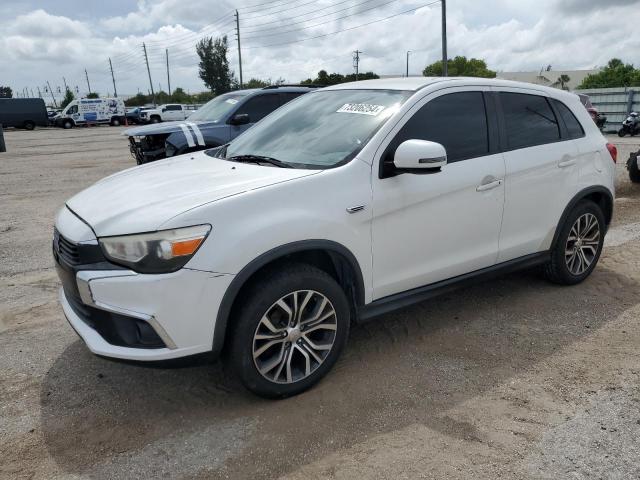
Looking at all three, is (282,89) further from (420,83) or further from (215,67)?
(215,67)

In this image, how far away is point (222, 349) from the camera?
9.41 feet

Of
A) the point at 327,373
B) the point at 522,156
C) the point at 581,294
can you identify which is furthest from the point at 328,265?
the point at 581,294

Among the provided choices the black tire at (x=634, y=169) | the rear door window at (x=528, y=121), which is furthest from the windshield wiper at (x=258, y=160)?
the black tire at (x=634, y=169)

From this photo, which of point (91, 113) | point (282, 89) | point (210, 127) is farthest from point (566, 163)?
point (91, 113)

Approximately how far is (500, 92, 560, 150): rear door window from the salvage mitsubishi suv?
15mm

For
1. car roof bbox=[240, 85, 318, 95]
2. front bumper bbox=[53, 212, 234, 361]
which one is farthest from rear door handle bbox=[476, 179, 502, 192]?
car roof bbox=[240, 85, 318, 95]

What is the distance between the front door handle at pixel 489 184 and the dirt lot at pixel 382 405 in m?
1.06

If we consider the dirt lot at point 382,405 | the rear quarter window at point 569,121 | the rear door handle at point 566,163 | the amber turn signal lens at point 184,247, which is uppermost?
the rear quarter window at point 569,121

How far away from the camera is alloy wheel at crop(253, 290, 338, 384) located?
2895 mm

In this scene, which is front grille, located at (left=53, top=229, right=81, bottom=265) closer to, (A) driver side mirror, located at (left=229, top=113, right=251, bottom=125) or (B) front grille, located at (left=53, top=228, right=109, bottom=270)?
(B) front grille, located at (left=53, top=228, right=109, bottom=270)

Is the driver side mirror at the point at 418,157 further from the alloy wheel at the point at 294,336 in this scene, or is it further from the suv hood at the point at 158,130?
the suv hood at the point at 158,130

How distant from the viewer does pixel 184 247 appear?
2582 millimetres

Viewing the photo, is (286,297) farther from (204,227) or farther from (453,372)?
(453,372)

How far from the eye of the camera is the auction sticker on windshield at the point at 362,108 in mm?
3477
